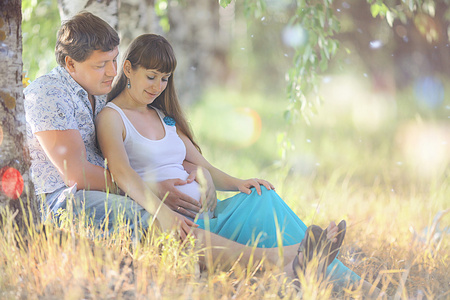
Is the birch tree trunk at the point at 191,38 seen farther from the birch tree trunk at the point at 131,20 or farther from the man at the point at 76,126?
the man at the point at 76,126

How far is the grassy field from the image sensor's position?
185cm

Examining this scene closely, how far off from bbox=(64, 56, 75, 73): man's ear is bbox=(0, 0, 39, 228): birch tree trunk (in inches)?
14.8

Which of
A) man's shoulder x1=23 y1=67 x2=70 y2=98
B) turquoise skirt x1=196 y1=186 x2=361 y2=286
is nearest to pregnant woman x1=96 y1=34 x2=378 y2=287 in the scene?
turquoise skirt x1=196 y1=186 x2=361 y2=286

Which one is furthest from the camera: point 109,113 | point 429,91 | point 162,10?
point 429,91

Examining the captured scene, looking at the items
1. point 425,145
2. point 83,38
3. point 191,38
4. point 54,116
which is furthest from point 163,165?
point 425,145

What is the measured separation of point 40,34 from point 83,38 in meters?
3.27

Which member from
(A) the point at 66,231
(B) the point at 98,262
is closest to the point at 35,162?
(A) the point at 66,231

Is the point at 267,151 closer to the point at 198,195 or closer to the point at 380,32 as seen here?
the point at 380,32

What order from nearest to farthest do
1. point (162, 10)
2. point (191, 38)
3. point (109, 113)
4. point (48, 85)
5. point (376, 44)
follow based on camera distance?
1. point (48, 85)
2. point (109, 113)
3. point (162, 10)
4. point (191, 38)
5. point (376, 44)

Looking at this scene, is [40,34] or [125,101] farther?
[40,34]

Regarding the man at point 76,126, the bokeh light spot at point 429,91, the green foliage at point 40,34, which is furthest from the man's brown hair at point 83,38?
the bokeh light spot at point 429,91

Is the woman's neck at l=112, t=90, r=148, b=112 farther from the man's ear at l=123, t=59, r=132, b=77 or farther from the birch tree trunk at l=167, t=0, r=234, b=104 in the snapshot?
the birch tree trunk at l=167, t=0, r=234, b=104

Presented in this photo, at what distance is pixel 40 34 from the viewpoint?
209 inches

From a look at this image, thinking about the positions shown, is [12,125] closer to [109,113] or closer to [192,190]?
[109,113]
